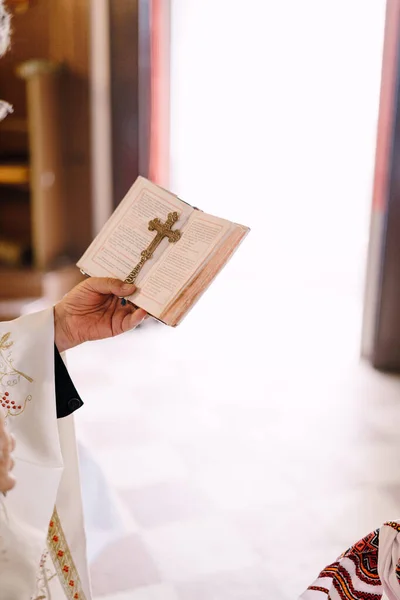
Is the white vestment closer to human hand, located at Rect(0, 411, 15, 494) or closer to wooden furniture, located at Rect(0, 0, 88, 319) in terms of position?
human hand, located at Rect(0, 411, 15, 494)

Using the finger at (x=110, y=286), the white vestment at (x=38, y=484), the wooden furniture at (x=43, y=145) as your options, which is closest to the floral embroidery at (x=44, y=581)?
the white vestment at (x=38, y=484)

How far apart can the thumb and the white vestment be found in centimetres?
11

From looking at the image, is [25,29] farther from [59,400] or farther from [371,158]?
[59,400]

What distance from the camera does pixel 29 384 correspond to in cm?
138

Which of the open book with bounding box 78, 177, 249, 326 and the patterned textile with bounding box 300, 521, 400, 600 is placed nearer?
the patterned textile with bounding box 300, 521, 400, 600

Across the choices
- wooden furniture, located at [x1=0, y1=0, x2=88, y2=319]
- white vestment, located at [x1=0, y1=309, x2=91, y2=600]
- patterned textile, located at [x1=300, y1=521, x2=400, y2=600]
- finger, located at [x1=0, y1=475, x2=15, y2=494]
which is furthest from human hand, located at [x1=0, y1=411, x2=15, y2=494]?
wooden furniture, located at [x1=0, y1=0, x2=88, y2=319]

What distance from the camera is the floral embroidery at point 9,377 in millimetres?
1362

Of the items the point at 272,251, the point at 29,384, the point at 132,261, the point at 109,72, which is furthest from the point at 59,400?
the point at 272,251

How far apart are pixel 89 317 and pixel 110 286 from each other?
0.10m

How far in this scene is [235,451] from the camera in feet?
9.29

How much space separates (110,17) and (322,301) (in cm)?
236

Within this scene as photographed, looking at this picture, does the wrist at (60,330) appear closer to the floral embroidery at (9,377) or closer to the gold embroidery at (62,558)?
the floral embroidery at (9,377)

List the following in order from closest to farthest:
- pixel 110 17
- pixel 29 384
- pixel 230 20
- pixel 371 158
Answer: pixel 29 384
pixel 110 17
pixel 230 20
pixel 371 158

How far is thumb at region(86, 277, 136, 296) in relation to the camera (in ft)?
4.57
